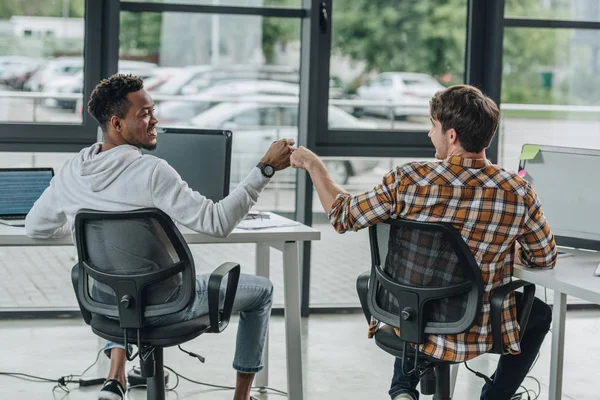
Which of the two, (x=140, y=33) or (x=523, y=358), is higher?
(x=140, y=33)

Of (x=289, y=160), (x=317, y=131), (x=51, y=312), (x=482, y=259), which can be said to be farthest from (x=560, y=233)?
(x=51, y=312)

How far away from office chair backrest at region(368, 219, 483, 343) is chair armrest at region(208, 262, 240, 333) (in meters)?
0.45

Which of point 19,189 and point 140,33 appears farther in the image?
point 140,33

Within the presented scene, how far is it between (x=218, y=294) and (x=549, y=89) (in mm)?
3103

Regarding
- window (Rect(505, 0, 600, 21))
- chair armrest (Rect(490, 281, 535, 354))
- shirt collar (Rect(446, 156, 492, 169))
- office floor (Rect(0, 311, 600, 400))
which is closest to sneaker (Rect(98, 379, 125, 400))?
office floor (Rect(0, 311, 600, 400))

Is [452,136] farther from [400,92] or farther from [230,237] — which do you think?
[400,92]

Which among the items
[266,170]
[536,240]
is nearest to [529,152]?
[536,240]

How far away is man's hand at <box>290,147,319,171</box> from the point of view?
3.10m

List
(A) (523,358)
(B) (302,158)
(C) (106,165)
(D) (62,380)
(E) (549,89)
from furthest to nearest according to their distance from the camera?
(E) (549,89)
(D) (62,380)
(B) (302,158)
(A) (523,358)
(C) (106,165)

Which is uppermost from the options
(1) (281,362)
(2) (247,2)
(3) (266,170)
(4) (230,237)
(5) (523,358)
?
(2) (247,2)

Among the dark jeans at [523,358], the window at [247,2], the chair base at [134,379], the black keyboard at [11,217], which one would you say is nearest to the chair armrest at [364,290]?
the dark jeans at [523,358]

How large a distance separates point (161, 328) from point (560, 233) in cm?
147

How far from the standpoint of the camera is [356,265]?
17.4 feet

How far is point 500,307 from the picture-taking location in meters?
2.72
